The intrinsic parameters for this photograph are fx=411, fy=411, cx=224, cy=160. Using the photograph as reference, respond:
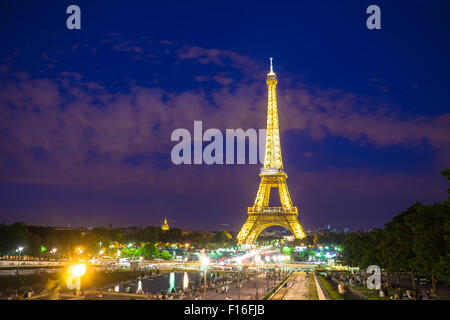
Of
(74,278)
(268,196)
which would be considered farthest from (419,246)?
(268,196)

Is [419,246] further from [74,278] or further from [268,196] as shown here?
[268,196]

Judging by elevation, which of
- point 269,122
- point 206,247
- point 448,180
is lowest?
point 206,247

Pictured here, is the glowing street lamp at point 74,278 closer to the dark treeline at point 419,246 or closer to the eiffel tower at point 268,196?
the dark treeline at point 419,246

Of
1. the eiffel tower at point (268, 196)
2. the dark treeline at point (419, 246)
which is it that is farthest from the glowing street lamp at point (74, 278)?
the eiffel tower at point (268, 196)

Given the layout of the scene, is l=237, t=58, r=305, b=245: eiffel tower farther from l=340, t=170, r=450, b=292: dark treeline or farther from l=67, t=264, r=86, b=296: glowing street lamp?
l=67, t=264, r=86, b=296: glowing street lamp

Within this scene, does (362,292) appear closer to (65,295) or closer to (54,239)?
(65,295)
